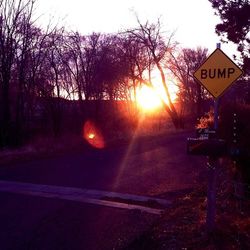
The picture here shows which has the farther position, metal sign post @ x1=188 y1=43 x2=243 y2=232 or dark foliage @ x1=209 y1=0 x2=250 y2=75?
dark foliage @ x1=209 y1=0 x2=250 y2=75

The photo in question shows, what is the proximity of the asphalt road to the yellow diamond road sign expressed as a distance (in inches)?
101

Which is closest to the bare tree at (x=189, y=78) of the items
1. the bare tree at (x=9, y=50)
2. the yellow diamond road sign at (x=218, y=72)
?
the bare tree at (x=9, y=50)

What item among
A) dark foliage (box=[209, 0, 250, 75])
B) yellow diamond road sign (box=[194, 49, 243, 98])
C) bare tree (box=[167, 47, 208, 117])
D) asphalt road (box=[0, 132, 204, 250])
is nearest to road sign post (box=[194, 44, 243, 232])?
→ yellow diamond road sign (box=[194, 49, 243, 98])

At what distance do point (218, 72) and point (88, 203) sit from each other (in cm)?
494

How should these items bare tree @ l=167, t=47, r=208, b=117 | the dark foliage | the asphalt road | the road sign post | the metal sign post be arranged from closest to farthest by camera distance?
the metal sign post → the road sign post → the asphalt road → the dark foliage → bare tree @ l=167, t=47, r=208, b=117

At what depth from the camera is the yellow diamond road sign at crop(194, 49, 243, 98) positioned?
798cm

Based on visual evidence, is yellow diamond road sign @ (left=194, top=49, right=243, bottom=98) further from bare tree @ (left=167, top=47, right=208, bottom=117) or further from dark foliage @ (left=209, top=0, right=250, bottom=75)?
bare tree @ (left=167, top=47, right=208, bottom=117)

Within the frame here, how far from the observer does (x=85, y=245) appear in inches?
325

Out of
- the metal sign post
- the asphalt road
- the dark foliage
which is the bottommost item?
the asphalt road

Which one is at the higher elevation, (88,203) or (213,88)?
(213,88)

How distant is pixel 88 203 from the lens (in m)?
11.8

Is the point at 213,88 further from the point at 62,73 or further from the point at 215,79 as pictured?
the point at 62,73

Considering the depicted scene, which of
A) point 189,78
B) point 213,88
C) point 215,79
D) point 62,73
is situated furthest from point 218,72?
point 189,78

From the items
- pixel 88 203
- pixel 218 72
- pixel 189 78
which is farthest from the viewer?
pixel 189 78
